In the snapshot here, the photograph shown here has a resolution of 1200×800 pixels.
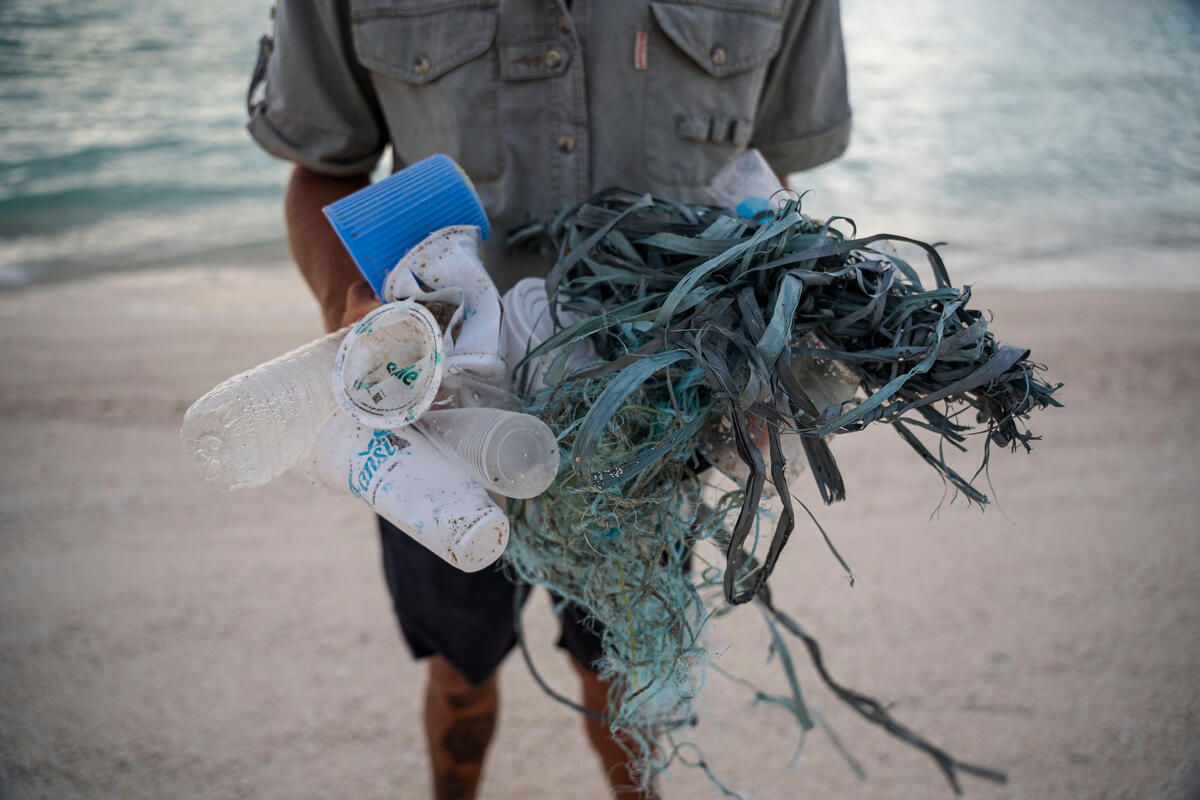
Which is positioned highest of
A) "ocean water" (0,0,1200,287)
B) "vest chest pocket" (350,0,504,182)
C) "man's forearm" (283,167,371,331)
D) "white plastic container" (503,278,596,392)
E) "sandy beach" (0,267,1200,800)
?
"vest chest pocket" (350,0,504,182)

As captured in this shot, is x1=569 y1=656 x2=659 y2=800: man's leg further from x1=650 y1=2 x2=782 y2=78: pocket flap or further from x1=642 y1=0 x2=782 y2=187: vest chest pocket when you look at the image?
x1=650 y1=2 x2=782 y2=78: pocket flap

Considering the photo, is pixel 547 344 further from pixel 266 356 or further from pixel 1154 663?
pixel 266 356

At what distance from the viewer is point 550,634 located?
107 inches

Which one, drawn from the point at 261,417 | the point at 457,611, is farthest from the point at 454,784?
the point at 261,417

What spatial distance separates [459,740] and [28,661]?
1.55 m

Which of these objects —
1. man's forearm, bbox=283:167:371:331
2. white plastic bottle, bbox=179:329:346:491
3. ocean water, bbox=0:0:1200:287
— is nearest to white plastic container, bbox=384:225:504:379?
white plastic bottle, bbox=179:329:346:491

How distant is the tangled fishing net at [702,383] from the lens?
3.03ft

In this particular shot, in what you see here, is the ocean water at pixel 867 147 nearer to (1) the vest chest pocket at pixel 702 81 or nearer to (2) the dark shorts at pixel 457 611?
(1) the vest chest pocket at pixel 702 81

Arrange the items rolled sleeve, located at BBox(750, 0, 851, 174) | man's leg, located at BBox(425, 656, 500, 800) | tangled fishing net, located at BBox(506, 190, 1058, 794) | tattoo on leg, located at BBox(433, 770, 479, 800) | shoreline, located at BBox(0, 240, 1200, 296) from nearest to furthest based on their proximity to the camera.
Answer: tangled fishing net, located at BBox(506, 190, 1058, 794) < rolled sleeve, located at BBox(750, 0, 851, 174) < man's leg, located at BBox(425, 656, 500, 800) < tattoo on leg, located at BBox(433, 770, 479, 800) < shoreline, located at BBox(0, 240, 1200, 296)

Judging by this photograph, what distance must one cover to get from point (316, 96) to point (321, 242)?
29 centimetres

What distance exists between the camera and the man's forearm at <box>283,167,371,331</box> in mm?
1465

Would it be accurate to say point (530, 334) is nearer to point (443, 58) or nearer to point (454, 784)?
point (443, 58)

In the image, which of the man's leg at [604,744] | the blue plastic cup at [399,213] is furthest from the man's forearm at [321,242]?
the man's leg at [604,744]

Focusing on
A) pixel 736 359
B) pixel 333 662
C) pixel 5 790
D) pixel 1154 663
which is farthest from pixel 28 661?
pixel 1154 663
